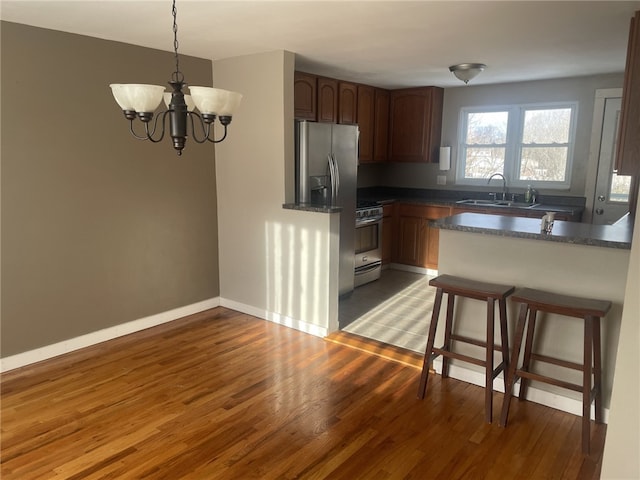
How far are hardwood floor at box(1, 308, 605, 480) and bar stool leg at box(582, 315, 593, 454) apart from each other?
0.27 ft

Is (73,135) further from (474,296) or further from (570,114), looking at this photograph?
(570,114)

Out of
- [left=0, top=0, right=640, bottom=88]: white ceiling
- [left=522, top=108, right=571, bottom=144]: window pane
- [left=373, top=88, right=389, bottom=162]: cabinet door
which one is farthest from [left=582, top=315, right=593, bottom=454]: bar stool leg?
[left=373, top=88, right=389, bottom=162]: cabinet door

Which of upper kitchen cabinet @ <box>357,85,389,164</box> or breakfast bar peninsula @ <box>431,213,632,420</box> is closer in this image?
breakfast bar peninsula @ <box>431,213,632,420</box>

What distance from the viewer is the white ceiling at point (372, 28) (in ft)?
8.28

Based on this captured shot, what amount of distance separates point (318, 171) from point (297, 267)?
0.88m

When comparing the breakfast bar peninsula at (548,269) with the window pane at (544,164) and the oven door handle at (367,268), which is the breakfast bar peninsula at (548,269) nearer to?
the oven door handle at (367,268)

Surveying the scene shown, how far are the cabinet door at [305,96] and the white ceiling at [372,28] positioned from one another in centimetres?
24

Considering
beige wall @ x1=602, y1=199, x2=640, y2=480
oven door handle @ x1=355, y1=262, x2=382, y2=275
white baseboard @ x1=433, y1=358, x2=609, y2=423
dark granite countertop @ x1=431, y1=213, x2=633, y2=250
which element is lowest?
white baseboard @ x1=433, y1=358, x2=609, y2=423

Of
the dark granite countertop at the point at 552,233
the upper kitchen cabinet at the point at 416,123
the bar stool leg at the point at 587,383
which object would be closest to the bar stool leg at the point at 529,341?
the bar stool leg at the point at 587,383

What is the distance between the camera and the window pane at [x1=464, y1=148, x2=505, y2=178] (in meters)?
5.42

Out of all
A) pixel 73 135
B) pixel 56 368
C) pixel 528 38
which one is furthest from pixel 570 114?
pixel 56 368

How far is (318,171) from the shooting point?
4.12 metres

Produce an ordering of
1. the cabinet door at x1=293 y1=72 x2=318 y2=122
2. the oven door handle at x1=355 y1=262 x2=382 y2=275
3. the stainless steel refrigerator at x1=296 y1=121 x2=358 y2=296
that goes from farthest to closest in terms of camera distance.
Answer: the oven door handle at x1=355 y1=262 x2=382 y2=275
the cabinet door at x1=293 y1=72 x2=318 y2=122
the stainless steel refrigerator at x1=296 y1=121 x2=358 y2=296

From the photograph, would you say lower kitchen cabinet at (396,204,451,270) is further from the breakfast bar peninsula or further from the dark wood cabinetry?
the dark wood cabinetry
